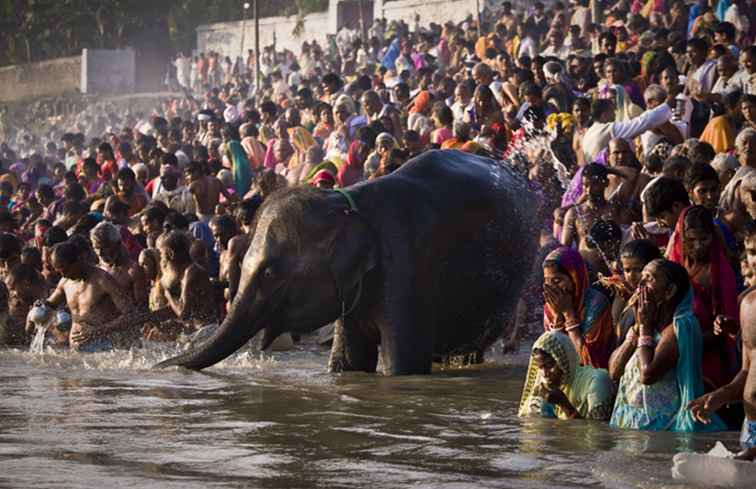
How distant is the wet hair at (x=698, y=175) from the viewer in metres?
9.91

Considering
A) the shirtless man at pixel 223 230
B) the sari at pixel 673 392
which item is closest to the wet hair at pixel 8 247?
the shirtless man at pixel 223 230

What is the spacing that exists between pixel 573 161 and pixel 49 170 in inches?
653

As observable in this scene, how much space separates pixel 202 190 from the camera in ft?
55.8

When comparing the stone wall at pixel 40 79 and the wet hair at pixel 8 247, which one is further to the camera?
the stone wall at pixel 40 79

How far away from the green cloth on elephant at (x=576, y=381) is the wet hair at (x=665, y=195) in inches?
42.9

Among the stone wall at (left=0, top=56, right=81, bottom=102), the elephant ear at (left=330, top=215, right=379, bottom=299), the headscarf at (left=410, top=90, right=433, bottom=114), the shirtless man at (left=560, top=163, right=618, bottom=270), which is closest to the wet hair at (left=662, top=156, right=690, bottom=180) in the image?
the shirtless man at (left=560, top=163, right=618, bottom=270)

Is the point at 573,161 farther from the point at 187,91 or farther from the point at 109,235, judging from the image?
the point at 187,91

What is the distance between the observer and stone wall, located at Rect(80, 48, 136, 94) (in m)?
56.9

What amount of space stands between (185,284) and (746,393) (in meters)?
7.20

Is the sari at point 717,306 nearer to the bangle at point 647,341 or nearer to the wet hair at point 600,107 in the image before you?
the bangle at point 647,341

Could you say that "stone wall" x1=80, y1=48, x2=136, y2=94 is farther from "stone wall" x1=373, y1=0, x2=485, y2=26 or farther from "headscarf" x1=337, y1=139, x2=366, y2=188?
"headscarf" x1=337, y1=139, x2=366, y2=188

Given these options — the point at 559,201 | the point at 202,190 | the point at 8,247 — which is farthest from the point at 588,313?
the point at 202,190

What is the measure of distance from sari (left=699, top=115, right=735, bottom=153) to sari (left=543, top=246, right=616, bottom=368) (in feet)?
15.7

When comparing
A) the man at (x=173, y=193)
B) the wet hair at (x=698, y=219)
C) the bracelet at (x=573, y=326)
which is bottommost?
the bracelet at (x=573, y=326)
